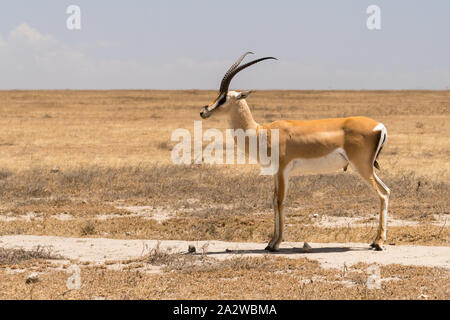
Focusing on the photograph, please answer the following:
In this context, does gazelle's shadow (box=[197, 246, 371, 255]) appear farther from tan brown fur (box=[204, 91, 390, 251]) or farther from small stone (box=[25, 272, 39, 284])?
small stone (box=[25, 272, 39, 284])

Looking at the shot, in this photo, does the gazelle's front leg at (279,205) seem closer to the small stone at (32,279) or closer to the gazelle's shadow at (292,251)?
the gazelle's shadow at (292,251)

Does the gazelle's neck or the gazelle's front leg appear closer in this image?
the gazelle's front leg

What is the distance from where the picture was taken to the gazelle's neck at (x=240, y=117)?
958cm

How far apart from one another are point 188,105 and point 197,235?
136ft

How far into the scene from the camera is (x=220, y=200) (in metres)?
14.4

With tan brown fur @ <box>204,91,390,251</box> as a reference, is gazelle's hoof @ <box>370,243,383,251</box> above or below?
below

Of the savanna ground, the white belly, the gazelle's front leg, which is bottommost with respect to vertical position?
the savanna ground

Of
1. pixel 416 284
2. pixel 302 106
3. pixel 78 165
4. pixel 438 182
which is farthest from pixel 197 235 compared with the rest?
pixel 302 106

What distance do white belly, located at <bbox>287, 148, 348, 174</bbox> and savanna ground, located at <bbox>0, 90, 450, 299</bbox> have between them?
1455mm

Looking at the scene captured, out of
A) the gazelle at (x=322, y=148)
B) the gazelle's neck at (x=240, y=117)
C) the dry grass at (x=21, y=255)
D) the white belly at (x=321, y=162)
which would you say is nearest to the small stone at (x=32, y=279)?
the dry grass at (x=21, y=255)

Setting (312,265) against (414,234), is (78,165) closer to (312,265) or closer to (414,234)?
(414,234)

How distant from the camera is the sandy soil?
8547 mm
